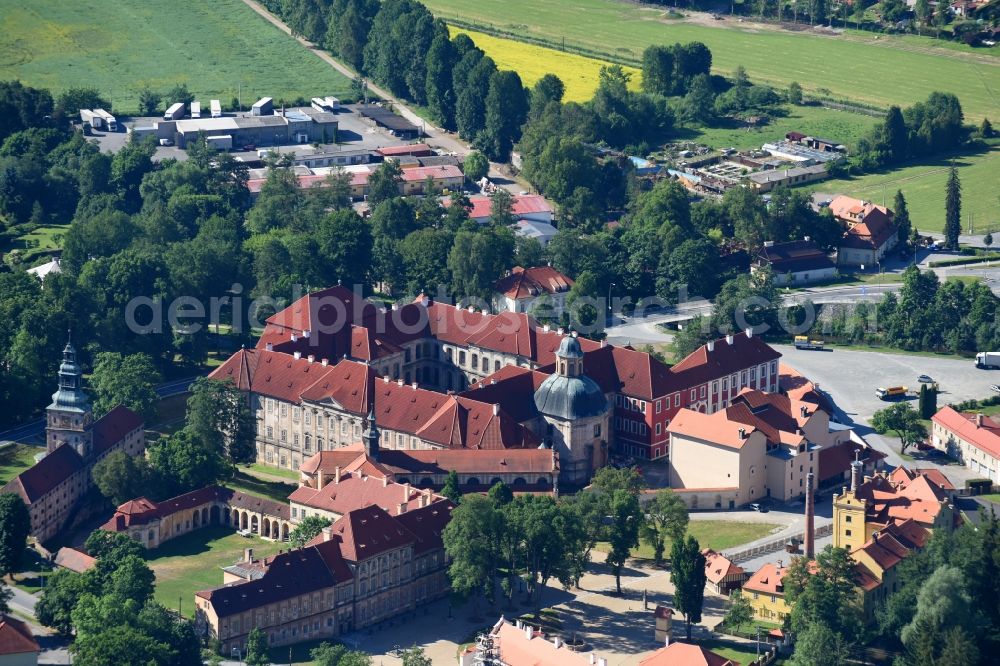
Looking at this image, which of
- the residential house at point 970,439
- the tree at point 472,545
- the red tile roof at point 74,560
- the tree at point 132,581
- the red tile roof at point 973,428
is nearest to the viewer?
the tree at point 132,581

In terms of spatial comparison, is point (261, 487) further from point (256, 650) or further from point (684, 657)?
point (684, 657)

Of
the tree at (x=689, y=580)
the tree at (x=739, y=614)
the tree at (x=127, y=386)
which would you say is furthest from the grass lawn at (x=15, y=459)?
the tree at (x=739, y=614)

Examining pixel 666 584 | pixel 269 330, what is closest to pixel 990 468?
pixel 666 584

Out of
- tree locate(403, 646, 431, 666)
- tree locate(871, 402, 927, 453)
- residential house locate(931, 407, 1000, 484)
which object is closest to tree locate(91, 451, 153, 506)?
tree locate(403, 646, 431, 666)

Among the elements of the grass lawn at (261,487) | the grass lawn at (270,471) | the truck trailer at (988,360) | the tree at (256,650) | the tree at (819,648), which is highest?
the truck trailer at (988,360)

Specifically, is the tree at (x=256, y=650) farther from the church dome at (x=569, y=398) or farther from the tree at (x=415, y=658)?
the church dome at (x=569, y=398)

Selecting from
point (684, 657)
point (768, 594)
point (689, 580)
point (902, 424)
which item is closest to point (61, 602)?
point (689, 580)

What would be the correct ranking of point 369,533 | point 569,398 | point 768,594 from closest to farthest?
point 768,594
point 369,533
point 569,398
